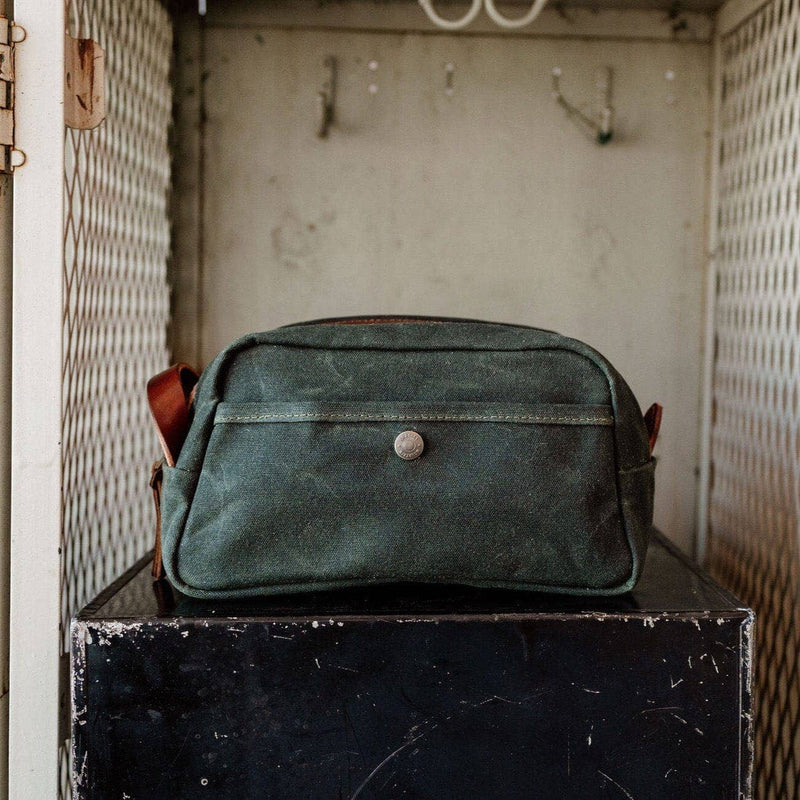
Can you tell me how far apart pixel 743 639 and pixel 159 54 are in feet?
4.08

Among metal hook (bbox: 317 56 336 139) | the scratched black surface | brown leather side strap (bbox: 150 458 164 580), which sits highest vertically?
metal hook (bbox: 317 56 336 139)

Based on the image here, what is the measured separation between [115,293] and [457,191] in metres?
0.66

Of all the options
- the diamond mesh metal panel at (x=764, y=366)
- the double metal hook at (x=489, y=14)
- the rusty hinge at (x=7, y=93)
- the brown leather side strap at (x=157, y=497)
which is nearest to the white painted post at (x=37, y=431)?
the rusty hinge at (x=7, y=93)

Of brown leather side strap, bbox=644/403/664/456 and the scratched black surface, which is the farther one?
brown leather side strap, bbox=644/403/664/456

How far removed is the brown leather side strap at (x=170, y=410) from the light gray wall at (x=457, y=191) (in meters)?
0.62

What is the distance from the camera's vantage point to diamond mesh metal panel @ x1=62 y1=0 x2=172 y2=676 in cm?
94

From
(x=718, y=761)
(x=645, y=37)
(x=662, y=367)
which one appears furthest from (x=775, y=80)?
(x=718, y=761)

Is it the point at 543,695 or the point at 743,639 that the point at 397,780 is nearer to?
the point at 543,695

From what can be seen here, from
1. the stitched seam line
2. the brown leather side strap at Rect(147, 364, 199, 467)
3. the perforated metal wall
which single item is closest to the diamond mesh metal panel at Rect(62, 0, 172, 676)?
the perforated metal wall

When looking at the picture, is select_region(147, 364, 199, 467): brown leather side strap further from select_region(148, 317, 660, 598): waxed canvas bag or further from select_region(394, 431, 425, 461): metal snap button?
select_region(394, 431, 425, 461): metal snap button

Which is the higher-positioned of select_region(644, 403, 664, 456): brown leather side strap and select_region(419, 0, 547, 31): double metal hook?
select_region(419, 0, 547, 31): double metal hook

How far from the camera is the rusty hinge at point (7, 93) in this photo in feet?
2.47

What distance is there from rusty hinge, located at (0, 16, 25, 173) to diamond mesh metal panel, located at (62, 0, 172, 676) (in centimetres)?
6

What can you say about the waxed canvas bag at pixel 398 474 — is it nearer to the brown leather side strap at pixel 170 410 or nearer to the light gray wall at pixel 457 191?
the brown leather side strap at pixel 170 410
